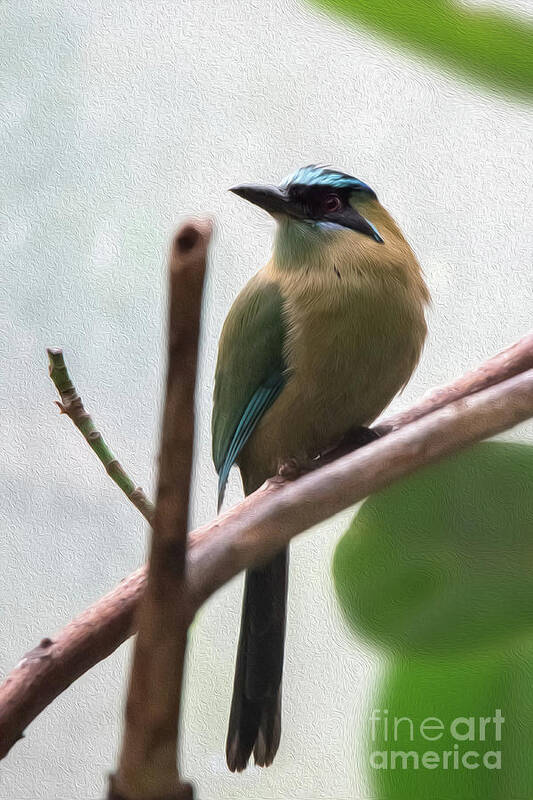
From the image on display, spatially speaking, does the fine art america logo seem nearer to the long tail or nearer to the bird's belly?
the long tail

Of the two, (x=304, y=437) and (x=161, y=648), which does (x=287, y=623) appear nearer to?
(x=304, y=437)

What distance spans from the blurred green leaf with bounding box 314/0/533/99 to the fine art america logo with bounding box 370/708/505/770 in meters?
0.61

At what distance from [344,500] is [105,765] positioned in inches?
28.6

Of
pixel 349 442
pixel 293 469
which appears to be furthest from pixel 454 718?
pixel 349 442

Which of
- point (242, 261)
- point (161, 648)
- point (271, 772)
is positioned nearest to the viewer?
point (161, 648)

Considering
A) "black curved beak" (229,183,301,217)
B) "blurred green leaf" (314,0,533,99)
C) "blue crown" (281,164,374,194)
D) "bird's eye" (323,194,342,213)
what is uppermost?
"blue crown" (281,164,374,194)

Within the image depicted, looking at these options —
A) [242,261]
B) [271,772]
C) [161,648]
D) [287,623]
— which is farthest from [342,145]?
[161,648]

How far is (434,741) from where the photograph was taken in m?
1.04

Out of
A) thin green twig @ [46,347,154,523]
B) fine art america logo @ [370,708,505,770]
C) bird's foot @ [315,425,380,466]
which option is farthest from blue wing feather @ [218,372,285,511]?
fine art america logo @ [370,708,505,770]

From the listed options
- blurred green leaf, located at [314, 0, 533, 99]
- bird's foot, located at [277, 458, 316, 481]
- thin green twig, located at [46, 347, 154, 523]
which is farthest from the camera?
bird's foot, located at [277, 458, 316, 481]

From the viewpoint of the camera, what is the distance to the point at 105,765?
1370 millimetres

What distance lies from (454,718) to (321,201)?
703mm

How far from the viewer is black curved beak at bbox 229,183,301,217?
1.24 metres

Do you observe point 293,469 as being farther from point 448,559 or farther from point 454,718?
point 454,718
